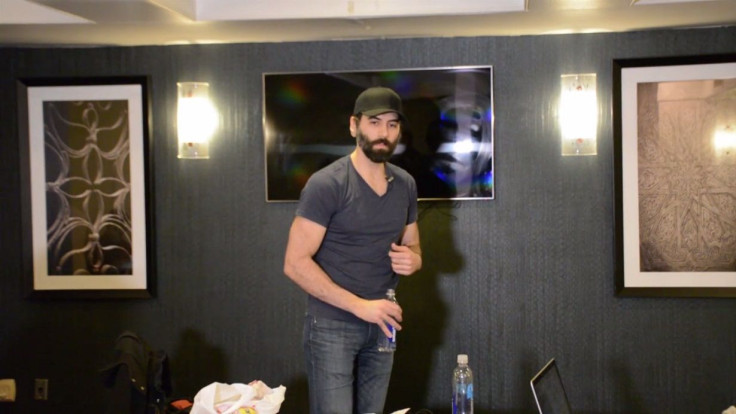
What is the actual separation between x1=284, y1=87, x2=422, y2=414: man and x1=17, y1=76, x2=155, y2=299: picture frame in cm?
149

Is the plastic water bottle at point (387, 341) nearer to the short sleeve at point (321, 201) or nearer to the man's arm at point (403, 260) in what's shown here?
the man's arm at point (403, 260)

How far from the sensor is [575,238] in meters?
3.72

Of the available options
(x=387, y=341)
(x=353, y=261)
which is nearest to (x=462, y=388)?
(x=387, y=341)

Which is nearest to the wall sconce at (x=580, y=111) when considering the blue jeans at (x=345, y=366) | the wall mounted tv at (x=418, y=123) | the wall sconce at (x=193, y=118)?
the wall mounted tv at (x=418, y=123)

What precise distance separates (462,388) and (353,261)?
0.60 meters

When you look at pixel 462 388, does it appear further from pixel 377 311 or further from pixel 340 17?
pixel 340 17

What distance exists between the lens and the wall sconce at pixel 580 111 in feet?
12.0

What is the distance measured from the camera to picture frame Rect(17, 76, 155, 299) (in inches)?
153

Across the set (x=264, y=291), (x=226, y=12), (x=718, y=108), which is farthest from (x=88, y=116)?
(x=718, y=108)

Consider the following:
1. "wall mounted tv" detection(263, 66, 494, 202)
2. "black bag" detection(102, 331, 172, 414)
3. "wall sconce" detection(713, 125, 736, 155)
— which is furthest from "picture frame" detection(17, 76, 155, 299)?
"wall sconce" detection(713, 125, 736, 155)

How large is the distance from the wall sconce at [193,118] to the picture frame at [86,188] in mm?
193

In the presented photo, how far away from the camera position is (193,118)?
12.5 ft

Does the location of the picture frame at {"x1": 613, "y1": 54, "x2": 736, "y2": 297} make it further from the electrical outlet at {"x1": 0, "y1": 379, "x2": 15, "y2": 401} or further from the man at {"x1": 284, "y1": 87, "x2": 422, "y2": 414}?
the electrical outlet at {"x1": 0, "y1": 379, "x2": 15, "y2": 401}

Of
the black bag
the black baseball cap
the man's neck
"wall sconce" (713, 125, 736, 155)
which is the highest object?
the black baseball cap
